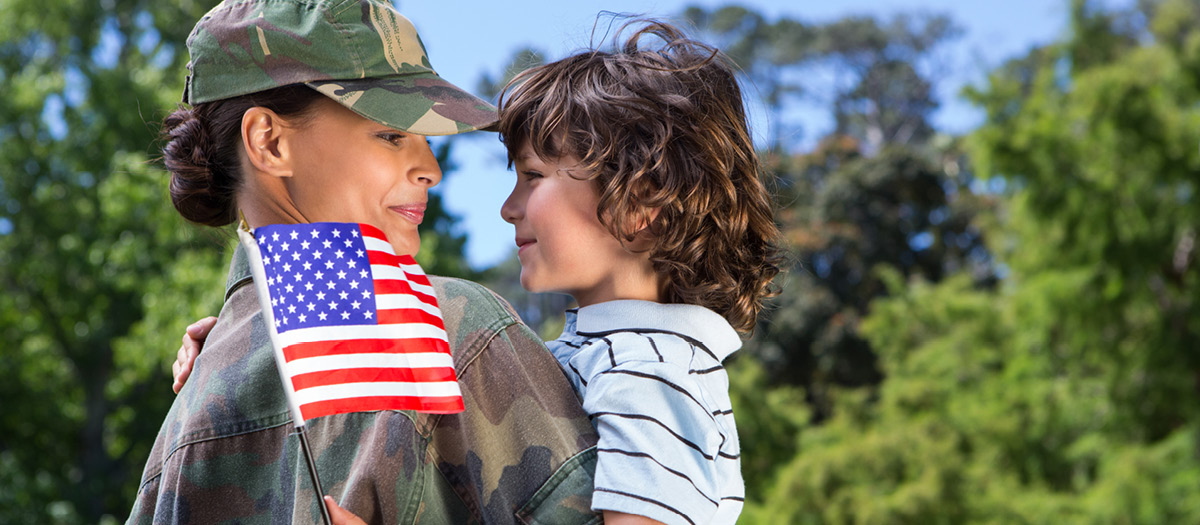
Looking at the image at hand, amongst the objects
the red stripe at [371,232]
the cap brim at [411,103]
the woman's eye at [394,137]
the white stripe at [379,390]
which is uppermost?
the cap brim at [411,103]

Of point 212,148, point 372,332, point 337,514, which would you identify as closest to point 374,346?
point 372,332

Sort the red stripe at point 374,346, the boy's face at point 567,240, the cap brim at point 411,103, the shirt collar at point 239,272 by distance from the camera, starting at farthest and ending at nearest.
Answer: the boy's face at point 567,240, the shirt collar at point 239,272, the cap brim at point 411,103, the red stripe at point 374,346

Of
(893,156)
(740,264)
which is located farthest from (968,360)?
(740,264)

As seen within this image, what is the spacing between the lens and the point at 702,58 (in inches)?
74.7

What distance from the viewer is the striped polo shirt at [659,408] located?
4.34 ft

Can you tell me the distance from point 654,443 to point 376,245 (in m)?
0.44

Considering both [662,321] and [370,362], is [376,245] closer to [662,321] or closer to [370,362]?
[370,362]

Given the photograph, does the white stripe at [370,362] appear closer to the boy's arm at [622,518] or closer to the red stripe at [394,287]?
the red stripe at [394,287]

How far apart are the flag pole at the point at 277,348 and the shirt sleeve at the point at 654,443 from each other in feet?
1.07

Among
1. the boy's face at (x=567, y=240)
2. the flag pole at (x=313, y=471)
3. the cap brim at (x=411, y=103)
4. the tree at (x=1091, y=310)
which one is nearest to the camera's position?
Result: the flag pole at (x=313, y=471)

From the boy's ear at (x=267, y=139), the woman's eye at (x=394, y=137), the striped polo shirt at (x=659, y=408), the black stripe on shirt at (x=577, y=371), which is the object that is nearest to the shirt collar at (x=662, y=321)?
the striped polo shirt at (x=659, y=408)

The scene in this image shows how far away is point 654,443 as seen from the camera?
53.4 inches

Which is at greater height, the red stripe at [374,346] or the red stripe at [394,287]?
the red stripe at [394,287]

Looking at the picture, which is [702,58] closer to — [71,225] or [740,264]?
[740,264]
